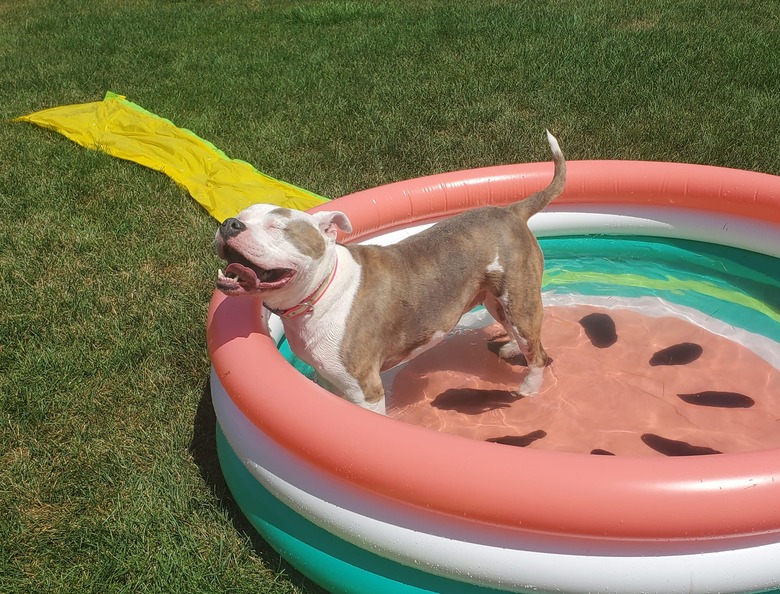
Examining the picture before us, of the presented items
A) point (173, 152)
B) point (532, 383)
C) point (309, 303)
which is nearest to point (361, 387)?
point (309, 303)

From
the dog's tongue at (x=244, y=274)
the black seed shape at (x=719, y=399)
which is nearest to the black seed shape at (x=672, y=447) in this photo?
the black seed shape at (x=719, y=399)

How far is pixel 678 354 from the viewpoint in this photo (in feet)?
15.9

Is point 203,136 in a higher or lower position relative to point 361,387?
lower

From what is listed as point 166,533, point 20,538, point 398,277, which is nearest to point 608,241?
point 398,277

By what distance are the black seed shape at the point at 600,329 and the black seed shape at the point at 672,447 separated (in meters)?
0.90

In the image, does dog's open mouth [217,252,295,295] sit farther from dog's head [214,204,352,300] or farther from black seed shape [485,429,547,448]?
black seed shape [485,429,547,448]

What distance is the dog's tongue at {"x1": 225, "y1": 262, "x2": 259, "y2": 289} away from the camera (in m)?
3.09

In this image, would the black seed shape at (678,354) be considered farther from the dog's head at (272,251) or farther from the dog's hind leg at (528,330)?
the dog's head at (272,251)

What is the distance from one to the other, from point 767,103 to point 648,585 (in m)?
6.52

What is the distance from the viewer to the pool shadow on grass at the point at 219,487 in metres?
3.32

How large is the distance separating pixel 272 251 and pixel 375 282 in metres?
0.73

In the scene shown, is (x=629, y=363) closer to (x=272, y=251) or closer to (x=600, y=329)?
(x=600, y=329)

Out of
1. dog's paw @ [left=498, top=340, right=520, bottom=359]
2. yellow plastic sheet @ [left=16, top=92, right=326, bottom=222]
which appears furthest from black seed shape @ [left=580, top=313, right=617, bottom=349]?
yellow plastic sheet @ [left=16, top=92, right=326, bottom=222]

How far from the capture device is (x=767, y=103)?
24.8 feet
